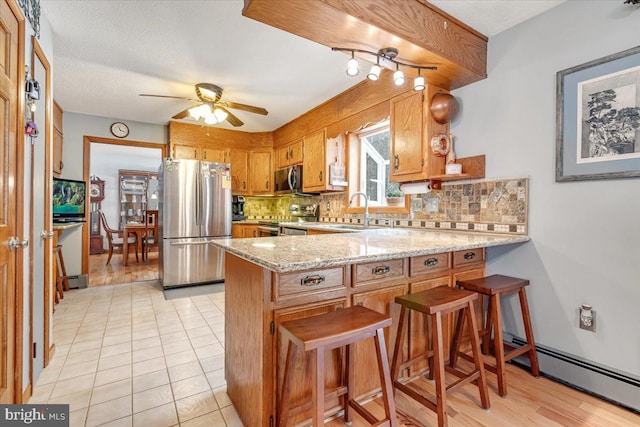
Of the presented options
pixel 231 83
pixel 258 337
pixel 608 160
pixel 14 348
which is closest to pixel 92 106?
pixel 231 83

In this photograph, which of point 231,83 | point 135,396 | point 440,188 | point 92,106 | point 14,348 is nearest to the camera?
point 14,348

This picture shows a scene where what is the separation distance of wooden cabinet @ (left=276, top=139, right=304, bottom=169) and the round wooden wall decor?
2.18m

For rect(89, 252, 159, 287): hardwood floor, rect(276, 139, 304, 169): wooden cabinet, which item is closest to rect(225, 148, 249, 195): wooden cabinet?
rect(276, 139, 304, 169): wooden cabinet

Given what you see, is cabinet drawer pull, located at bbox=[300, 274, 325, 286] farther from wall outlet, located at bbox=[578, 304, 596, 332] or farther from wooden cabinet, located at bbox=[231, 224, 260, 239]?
wooden cabinet, located at bbox=[231, 224, 260, 239]

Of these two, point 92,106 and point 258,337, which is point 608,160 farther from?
point 92,106

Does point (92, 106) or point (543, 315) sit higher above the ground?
point (92, 106)

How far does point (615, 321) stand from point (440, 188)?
4.56 feet

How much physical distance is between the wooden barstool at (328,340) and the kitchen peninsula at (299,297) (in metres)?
0.05

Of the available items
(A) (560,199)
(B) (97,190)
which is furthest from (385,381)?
(B) (97,190)

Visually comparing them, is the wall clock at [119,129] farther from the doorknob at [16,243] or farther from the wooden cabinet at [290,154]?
the doorknob at [16,243]

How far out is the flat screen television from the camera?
3.63 metres

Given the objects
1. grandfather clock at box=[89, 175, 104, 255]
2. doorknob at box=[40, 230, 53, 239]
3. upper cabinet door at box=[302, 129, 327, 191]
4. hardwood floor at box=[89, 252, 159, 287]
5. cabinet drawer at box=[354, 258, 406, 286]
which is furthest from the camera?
grandfather clock at box=[89, 175, 104, 255]

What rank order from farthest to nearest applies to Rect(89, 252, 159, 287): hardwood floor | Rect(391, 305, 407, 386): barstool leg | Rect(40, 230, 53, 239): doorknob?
Rect(89, 252, 159, 287): hardwood floor → Rect(40, 230, 53, 239): doorknob → Rect(391, 305, 407, 386): barstool leg

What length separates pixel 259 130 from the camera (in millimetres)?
5148
